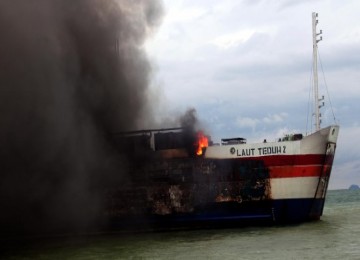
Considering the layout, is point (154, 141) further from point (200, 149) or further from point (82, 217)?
point (82, 217)

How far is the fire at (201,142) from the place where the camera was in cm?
3328

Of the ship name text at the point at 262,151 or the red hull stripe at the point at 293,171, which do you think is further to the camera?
the ship name text at the point at 262,151

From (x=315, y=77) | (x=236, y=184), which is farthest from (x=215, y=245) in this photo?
(x=315, y=77)

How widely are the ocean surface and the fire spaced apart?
502 centimetres

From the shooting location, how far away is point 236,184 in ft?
107

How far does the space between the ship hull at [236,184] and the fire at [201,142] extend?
0.42 meters

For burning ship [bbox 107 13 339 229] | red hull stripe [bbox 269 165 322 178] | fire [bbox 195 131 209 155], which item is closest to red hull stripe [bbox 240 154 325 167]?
burning ship [bbox 107 13 339 229]

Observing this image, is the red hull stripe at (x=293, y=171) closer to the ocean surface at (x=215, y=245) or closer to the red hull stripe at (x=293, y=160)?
the red hull stripe at (x=293, y=160)

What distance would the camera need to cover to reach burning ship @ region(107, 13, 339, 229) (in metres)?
32.6

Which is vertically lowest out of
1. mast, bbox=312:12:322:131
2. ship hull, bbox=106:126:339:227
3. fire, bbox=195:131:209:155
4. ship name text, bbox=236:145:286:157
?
ship hull, bbox=106:126:339:227

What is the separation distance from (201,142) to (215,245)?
9.28 m

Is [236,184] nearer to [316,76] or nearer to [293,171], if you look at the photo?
[293,171]

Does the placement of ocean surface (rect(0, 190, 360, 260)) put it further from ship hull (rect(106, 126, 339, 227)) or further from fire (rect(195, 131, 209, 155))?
fire (rect(195, 131, 209, 155))

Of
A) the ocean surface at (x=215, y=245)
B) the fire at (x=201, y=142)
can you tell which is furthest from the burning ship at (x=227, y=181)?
the ocean surface at (x=215, y=245)
